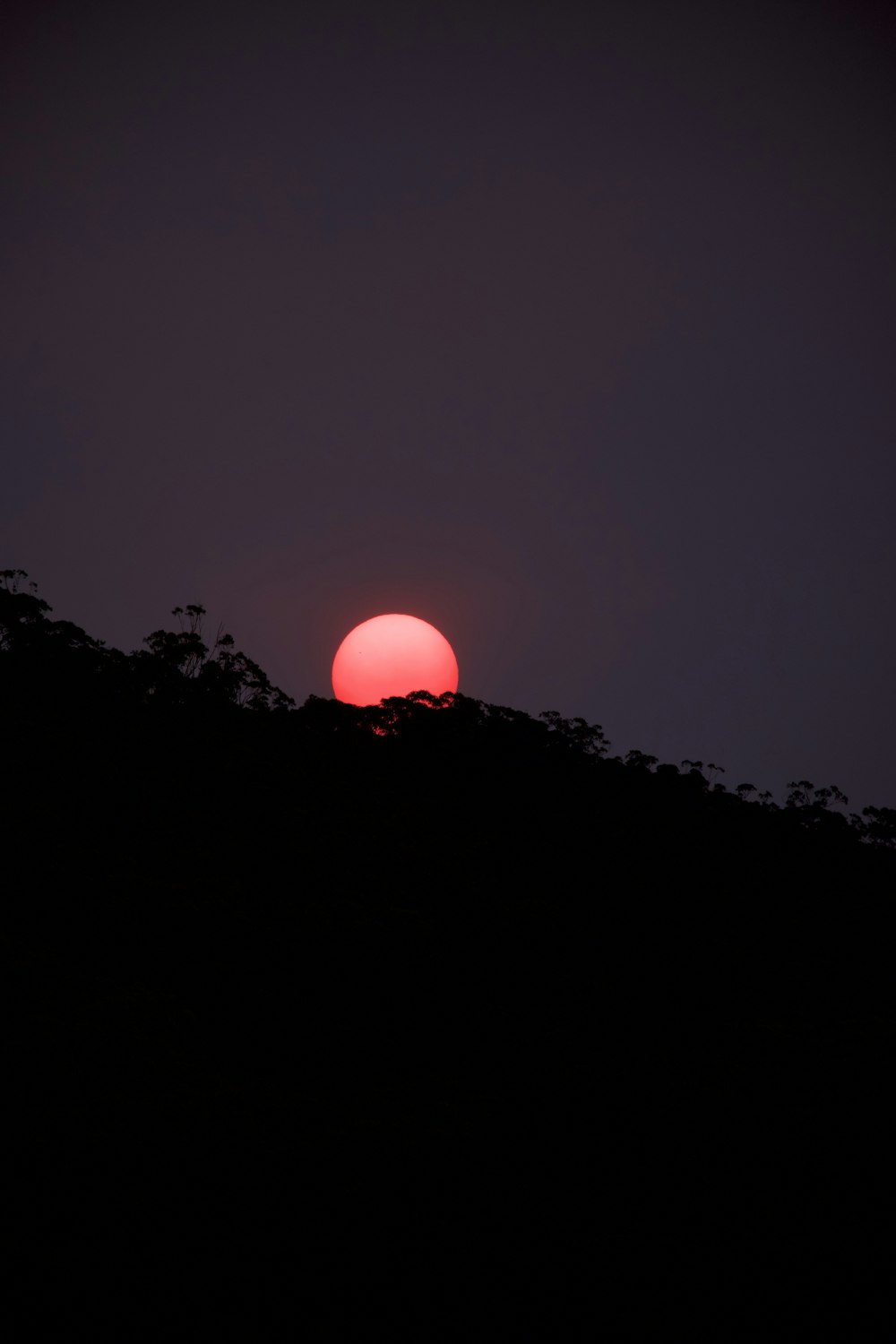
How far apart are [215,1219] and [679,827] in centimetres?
2145

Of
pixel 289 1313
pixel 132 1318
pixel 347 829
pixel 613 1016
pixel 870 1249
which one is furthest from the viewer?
pixel 347 829

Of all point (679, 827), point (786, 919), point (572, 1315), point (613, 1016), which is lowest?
point (572, 1315)

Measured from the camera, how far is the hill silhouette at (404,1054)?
370 inches

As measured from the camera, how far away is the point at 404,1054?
1341 centimetres

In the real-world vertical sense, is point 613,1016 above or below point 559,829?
below

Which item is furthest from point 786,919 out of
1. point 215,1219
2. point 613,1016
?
point 215,1219

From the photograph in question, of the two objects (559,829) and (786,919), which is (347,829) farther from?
(786,919)

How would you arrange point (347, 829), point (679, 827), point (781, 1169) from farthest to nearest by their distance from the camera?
1. point (679, 827)
2. point (347, 829)
3. point (781, 1169)

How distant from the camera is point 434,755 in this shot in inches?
1201

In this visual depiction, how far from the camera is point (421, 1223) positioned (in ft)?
33.4

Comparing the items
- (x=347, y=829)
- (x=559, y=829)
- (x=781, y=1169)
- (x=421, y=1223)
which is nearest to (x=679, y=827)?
(x=559, y=829)

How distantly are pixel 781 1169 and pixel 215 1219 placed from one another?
766 cm

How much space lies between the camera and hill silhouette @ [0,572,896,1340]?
9.39m

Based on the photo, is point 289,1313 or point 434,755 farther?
point 434,755
